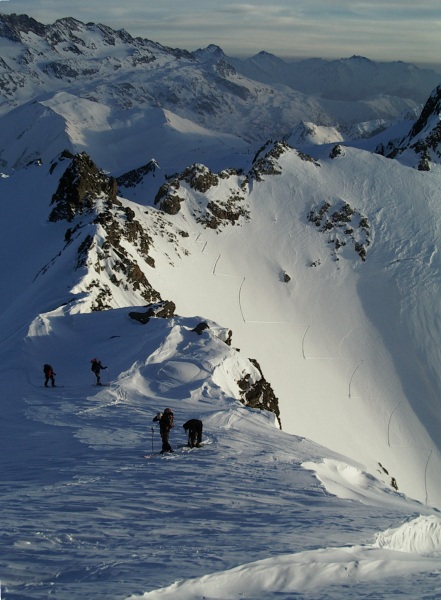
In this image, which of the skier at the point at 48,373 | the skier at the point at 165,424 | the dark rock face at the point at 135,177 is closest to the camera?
the skier at the point at 165,424

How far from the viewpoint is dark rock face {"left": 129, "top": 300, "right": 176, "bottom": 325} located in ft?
128

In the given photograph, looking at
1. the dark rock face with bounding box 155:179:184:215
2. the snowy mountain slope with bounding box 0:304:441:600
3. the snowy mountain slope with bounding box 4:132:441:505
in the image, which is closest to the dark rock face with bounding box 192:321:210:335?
the snowy mountain slope with bounding box 0:304:441:600

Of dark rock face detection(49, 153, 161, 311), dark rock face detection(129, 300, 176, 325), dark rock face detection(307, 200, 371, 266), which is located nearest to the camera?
dark rock face detection(129, 300, 176, 325)

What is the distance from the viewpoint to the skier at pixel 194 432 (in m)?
22.4

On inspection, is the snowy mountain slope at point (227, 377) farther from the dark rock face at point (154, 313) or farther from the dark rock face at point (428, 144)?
the dark rock face at point (428, 144)

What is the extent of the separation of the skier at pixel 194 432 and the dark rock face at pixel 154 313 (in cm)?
1621

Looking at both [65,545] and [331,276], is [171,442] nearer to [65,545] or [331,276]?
[65,545]

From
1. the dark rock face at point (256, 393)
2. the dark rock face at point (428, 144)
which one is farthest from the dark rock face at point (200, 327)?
the dark rock face at point (428, 144)

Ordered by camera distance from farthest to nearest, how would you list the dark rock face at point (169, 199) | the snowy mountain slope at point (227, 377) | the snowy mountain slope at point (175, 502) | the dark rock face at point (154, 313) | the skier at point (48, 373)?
the dark rock face at point (169, 199)
the dark rock face at point (154, 313)
the skier at point (48, 373)
the snowy mountain slope at point (227, 377)
the snowy mountain slope at point (175, 502)

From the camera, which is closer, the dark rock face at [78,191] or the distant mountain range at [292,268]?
the distant mountain range at [292,268]

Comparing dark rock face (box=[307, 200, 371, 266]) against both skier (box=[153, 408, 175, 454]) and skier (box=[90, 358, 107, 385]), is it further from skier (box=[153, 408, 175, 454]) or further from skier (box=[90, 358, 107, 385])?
skier (box=[153, 408, 175, 454])

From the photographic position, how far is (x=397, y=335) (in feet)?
238

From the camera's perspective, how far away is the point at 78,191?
66.6 metres

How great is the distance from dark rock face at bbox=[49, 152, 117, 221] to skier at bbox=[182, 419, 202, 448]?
4497cm
